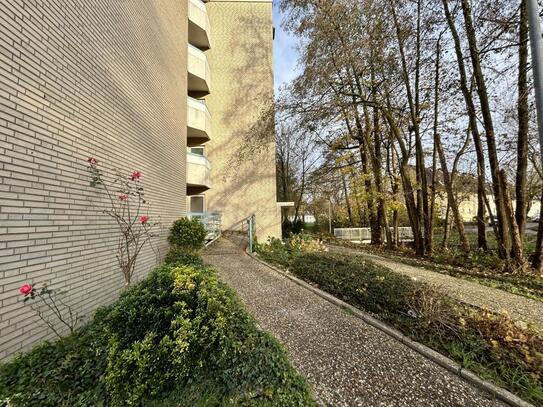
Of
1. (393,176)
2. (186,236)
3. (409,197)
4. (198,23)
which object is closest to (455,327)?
(186,236)

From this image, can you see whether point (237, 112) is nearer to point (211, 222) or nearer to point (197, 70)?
point (197, 70)

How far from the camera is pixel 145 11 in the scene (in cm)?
569

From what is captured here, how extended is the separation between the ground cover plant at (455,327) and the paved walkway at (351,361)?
0.36m

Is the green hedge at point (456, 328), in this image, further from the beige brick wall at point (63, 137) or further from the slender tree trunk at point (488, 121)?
the slender tree trunk at point (488, 121)

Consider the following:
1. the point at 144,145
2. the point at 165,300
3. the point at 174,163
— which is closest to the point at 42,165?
the point at 165,300

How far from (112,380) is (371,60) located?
31.5 feet

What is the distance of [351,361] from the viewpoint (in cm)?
252

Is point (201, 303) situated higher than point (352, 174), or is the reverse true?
point (352, 174)

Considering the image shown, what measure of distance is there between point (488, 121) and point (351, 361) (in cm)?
832

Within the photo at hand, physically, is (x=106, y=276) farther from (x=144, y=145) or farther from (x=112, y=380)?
(x=144, y=145)

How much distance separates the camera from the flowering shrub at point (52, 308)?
8.41ft

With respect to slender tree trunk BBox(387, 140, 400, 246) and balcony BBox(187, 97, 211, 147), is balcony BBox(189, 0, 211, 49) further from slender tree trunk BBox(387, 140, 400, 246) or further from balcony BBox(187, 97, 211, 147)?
slender tree trunk BBox(387, 140, 400, 246)

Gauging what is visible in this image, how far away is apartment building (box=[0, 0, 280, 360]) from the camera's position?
7.89 feet

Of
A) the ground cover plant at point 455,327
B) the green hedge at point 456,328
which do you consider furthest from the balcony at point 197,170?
the green hedge at point 456,328
